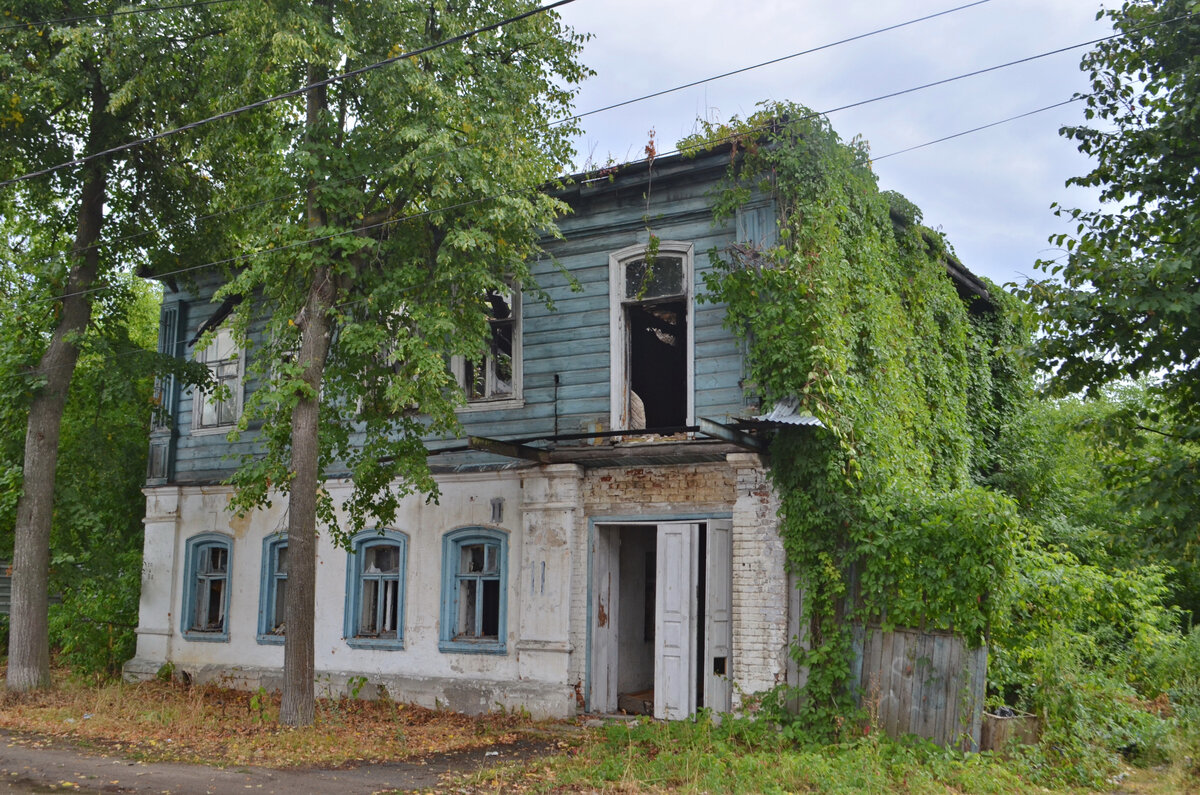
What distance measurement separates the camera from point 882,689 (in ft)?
33.4

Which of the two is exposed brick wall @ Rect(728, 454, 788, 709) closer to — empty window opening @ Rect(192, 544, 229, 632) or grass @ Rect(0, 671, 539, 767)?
grass @ Rect(0, 671, 539, 767)

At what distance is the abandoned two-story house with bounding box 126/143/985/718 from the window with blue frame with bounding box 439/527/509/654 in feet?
0.09

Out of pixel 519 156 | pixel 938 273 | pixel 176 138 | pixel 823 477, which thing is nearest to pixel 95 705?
pixel 176 138

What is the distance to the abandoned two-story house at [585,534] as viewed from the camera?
11453mm

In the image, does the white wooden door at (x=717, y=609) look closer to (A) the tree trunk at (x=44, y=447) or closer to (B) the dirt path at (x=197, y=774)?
(B) the dirt path at (x=197, y=774)

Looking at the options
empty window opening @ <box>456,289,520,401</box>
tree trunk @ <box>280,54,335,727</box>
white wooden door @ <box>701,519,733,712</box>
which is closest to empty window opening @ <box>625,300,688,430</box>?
empty window opening @ <box>456,289,520,401</box>

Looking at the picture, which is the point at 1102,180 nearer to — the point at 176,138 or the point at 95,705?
the point at 176,138

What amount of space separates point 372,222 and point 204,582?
7500 mm

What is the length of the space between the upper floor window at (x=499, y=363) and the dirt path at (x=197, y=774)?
4929 millimetres

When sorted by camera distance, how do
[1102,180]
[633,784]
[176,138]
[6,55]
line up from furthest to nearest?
[176,138] < [6,55] < [1102,180] < [633,784]

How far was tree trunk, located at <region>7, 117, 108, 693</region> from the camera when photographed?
13.9m

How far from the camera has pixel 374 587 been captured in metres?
14.3

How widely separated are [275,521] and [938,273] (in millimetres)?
10756

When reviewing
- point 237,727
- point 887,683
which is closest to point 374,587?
point 237,727
